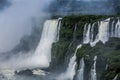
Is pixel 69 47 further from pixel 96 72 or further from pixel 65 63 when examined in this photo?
pixel 96 72

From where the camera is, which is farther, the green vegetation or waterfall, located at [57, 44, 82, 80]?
waterfall, located at [57, 44, 82, 80]

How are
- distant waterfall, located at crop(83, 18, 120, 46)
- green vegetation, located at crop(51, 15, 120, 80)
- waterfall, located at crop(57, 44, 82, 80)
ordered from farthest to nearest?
distant waterfall, located at crop(83, 18, 120, 46) → waterfall, located at crop(57, 44, 82, 80) → green vegetation, located at crop(51, 15, 120, 80)

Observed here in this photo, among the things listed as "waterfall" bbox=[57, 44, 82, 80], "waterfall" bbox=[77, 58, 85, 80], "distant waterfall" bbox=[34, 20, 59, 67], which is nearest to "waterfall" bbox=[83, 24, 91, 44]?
"waterfall" bbox=[57, 44, 82, 80]

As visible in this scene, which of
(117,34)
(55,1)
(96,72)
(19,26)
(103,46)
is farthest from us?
(55,1)

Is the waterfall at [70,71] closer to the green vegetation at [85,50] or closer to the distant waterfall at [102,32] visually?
the green vegetation at [85,50]

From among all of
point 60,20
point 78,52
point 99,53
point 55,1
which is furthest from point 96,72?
point 55,1

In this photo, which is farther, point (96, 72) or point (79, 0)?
point (79, 0)

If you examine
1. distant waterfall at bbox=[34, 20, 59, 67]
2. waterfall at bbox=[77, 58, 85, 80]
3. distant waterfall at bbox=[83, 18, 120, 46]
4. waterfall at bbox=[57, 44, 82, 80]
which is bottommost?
waterfall at bbox=[77, 58, 85, 80]

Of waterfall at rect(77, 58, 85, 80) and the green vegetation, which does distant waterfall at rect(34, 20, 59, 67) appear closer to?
the green vegetation
